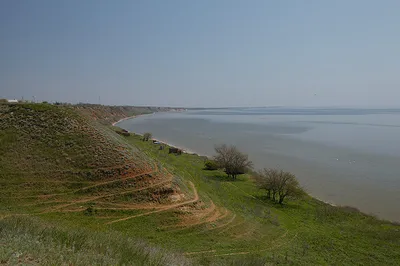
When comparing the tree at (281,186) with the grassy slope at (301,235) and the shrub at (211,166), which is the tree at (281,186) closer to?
the grassy slope at (301,235)

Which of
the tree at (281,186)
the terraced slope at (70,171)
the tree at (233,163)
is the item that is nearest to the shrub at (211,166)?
the tree at (233,163)

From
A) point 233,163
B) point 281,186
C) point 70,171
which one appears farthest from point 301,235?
point 233,163

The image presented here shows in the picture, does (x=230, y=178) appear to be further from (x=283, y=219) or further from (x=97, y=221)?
(x=97, y=221)

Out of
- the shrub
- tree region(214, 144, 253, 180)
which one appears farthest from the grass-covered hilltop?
the shrub

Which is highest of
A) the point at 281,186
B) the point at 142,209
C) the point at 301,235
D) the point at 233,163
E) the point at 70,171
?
the point at 70,171

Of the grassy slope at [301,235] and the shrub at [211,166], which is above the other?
the shrub at [211,166]

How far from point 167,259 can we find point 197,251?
23.6 ft

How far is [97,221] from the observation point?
18828mm

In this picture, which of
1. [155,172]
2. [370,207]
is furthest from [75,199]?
[370,207]

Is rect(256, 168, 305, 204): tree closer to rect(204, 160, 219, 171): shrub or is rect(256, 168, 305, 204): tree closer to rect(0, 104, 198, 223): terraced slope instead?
rect(0, 104, 198, 223): terraced slope

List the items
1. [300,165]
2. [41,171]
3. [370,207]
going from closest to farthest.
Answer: [41,171] < [370,207] < [300,165]

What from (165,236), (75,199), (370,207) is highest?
(75,199)

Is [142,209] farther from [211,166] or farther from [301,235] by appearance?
[211,166]

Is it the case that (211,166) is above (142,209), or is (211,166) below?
below
